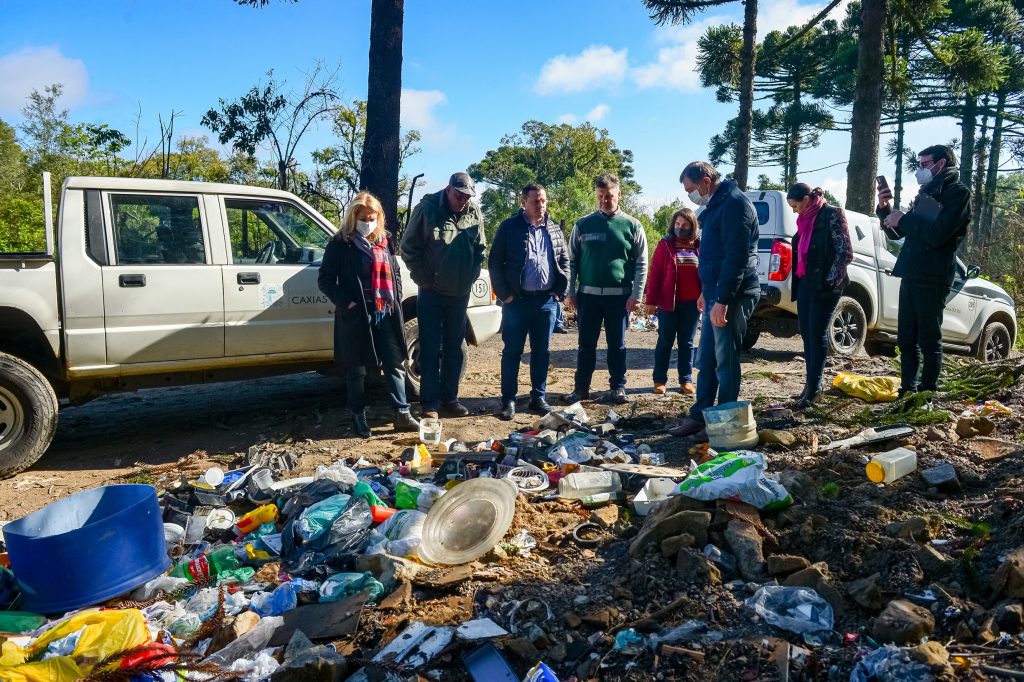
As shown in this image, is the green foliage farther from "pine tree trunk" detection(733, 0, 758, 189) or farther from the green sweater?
the green sweater

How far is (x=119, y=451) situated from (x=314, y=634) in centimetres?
343

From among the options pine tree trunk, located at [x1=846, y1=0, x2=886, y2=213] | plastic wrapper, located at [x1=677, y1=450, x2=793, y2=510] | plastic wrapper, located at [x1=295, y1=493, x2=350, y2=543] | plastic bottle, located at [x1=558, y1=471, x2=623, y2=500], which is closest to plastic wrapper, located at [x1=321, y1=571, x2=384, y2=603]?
plastic wrapper, located at [x1=295, y1=493, x2=350, y2=543]

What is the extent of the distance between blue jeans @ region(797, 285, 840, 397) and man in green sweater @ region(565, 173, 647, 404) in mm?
1369

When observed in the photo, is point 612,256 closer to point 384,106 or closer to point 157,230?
point 157,230

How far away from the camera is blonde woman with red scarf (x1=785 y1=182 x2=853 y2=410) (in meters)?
5.64

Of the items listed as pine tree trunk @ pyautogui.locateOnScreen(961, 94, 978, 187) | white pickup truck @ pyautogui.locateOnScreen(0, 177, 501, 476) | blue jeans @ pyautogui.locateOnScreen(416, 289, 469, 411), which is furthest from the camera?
pine tree trunk @ pyautogui.locateOnScreen(961, 94, 978, 187)

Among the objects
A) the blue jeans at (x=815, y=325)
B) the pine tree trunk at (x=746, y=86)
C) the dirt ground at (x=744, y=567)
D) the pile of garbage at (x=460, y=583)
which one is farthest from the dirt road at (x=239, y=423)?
the pine tree trunk at (x=746, y=86)

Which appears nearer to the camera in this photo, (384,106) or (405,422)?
(405,422)

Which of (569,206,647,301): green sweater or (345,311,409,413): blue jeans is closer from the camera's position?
(345,311,409,413): blue jeans

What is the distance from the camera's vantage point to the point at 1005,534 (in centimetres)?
301

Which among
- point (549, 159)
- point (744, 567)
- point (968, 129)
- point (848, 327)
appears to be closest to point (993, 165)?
point (968, 129)

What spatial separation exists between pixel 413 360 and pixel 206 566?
3326mm

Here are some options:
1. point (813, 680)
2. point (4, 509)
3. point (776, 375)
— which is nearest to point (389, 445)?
point (4, 509)

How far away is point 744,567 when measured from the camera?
3.07m
